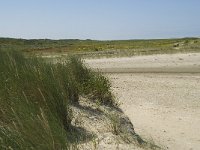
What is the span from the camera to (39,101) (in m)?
6.64

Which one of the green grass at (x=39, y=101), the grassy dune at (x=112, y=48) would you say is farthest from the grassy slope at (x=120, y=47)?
the green grass at (x=39, y=101)

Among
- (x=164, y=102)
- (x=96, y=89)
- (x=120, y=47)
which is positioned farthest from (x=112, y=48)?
(x=96, y=89)

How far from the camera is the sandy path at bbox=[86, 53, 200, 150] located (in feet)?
30.7

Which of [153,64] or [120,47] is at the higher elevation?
[153,64]

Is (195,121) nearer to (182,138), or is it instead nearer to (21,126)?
(182,138)

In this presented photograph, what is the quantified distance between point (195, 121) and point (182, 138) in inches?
66.6

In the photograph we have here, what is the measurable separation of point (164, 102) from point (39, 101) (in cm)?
719

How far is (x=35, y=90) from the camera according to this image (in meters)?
6.80

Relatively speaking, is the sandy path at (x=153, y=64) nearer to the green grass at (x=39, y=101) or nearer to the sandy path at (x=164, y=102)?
the sandy path at (x=164, y=102)

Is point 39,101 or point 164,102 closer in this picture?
point 39,101

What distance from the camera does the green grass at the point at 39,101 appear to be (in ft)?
15.4

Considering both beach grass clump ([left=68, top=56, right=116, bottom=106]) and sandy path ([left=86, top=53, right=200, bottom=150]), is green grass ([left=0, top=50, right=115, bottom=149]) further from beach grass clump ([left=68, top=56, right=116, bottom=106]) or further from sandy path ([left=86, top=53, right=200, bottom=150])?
sandy path ([left=86, top=53, right=200, bottom=150])

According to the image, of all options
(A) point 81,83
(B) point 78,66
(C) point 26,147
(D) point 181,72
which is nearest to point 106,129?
(C) point 26,147

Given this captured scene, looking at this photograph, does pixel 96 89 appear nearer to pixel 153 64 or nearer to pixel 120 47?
pixel 153 64
